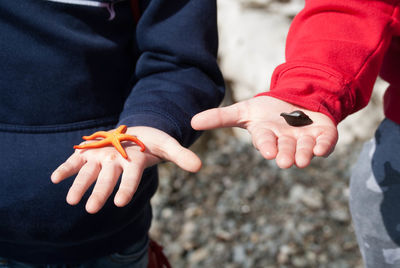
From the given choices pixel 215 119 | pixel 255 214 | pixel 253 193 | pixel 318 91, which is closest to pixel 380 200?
pixel 318 91

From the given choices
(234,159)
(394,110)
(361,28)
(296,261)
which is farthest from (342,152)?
(361,28)

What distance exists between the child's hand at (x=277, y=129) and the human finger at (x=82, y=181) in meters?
0.25

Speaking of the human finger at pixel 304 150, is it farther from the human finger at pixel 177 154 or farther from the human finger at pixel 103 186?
the human finger at pixel 103 186

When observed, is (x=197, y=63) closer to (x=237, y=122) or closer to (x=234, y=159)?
(x=237, y=122)

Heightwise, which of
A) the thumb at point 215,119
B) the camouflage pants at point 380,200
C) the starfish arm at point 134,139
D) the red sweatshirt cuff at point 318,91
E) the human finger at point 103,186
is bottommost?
the camouflage pants at point 380,200

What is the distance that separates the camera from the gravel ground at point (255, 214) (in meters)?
2.98

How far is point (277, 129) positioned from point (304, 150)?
0.10 m

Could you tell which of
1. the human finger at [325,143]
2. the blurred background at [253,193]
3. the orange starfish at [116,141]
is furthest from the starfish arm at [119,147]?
the blurred background at [253,193]

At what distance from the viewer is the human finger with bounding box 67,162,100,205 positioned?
1000 millimetres

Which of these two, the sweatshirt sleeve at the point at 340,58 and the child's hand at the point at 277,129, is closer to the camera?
the child's hand at the point at 277,129

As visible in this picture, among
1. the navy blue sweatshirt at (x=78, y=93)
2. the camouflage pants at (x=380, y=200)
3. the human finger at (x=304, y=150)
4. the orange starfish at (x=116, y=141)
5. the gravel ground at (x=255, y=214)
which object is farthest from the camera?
the gravel ground at (x=255, y=214)

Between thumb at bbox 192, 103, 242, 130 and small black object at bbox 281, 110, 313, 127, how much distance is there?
0.40 ft

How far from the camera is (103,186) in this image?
101 cm

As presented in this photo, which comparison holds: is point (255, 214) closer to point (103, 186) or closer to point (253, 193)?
point (253, 193)
